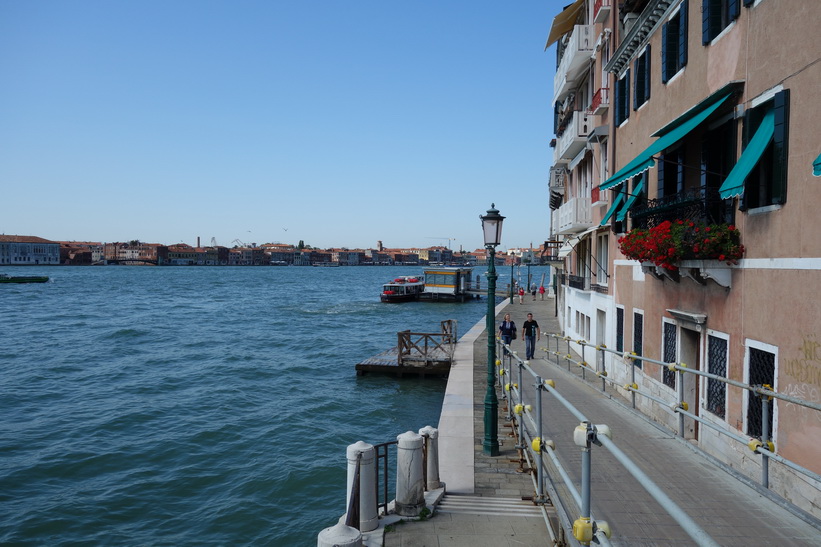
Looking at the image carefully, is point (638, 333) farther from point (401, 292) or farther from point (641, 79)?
point (401, 292)

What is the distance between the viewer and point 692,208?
10.3m

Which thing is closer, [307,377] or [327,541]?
[327,541]

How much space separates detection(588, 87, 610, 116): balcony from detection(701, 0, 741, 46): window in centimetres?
764

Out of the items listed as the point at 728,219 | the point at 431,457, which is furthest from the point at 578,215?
the point at 431,457

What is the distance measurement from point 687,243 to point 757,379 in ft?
7.98

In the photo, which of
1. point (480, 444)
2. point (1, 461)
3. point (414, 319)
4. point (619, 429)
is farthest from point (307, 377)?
point (414, 319)

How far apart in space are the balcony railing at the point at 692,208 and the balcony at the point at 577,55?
10489mm

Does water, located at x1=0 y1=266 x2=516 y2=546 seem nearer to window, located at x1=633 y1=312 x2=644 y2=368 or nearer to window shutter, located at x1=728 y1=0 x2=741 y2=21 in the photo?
window, located at x1=633 y1=312 x2=644 y2=368

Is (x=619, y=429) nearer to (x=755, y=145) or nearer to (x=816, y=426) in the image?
(x=816, y=426)

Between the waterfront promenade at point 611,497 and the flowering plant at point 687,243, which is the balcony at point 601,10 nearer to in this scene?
the flowering plant at point 687,243

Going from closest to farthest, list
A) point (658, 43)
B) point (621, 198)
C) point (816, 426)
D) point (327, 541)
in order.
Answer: point (327, 541) < point (816, 426) < point (658, 43) < point (621, 198)

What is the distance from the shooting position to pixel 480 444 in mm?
11555

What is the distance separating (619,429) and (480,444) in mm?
3024

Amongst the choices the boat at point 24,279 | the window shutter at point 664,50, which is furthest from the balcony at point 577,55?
the boat at point 24,279
